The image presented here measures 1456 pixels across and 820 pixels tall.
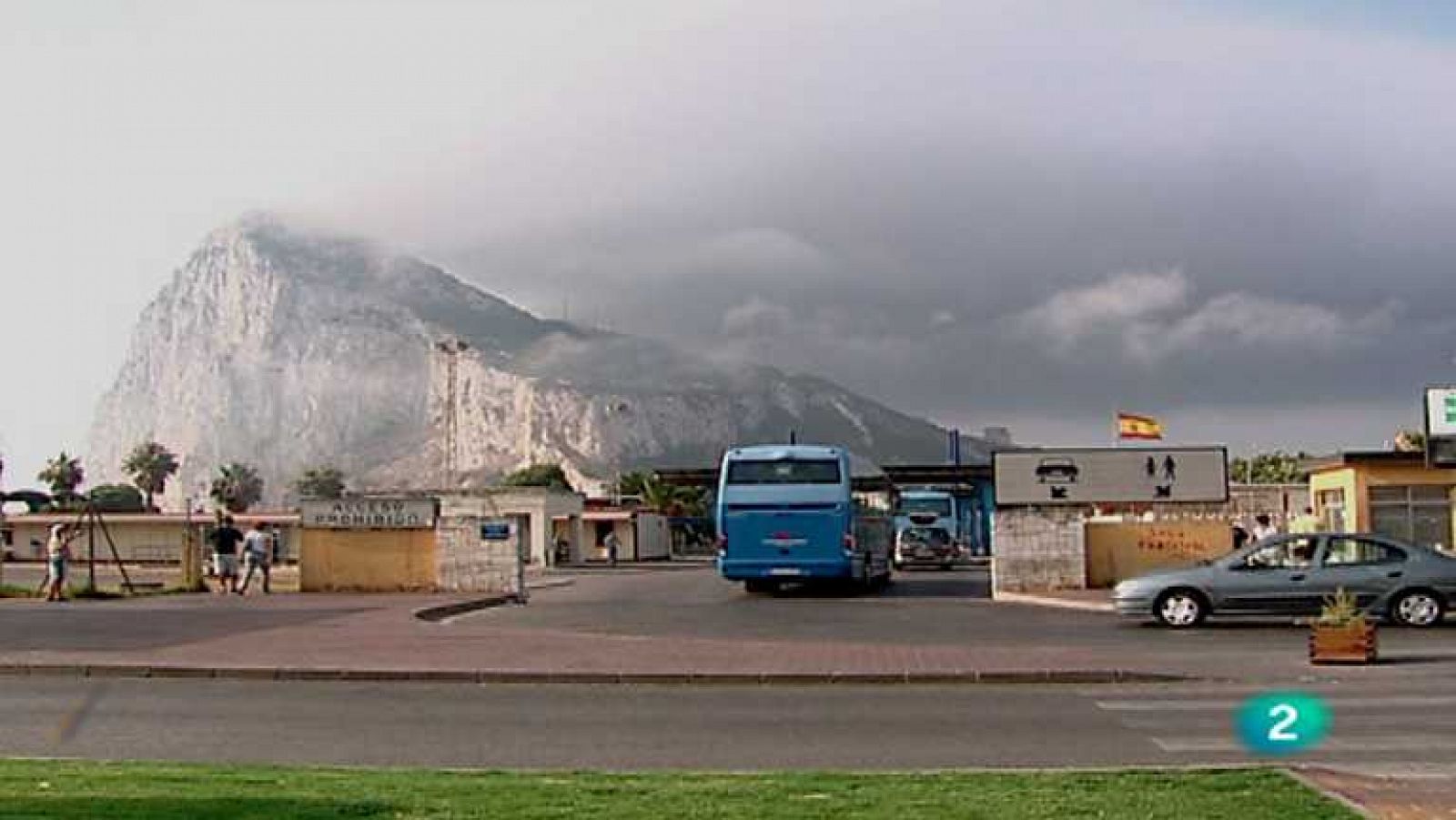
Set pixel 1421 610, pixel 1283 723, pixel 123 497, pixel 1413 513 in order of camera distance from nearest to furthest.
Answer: pixel 1283 723, pixel 1421 610, pixel 1413 513, pixel 123 497

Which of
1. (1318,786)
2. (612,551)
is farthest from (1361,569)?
(612,551)

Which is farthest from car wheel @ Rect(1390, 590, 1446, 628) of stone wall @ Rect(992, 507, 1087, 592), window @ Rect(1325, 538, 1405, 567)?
stone wall @ Rect(992, 507, 1087, 592)

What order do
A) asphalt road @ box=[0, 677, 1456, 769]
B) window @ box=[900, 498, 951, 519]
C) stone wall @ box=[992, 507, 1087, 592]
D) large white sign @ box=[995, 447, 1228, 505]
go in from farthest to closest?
window @ box=[900, 498, 951, 519], large white sign @ box=[995, 447, 1228, 505], stone wall @ box=[992, 507, 1087, 592], asphalt road @ box=[0, 677, 1456, 769]

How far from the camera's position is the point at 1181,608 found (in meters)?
26.5

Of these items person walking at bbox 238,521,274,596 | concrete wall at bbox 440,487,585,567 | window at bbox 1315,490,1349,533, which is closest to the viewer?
person walking at bbox 238,521,274,596

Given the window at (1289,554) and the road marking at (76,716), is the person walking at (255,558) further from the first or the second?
the window at (1289,554)

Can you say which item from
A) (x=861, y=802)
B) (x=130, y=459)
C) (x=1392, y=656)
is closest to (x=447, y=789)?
(x=861, y=802)

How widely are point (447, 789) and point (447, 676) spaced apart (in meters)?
9.23

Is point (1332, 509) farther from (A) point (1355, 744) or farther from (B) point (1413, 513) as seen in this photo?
(A) point (1355, 744)

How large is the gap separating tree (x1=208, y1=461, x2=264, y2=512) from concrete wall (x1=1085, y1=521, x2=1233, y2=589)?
276ft

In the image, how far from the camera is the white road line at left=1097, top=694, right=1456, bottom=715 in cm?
1611

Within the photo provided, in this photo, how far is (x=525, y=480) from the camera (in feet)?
543

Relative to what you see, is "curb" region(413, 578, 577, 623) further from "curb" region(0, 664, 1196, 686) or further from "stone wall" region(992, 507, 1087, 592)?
"stone wall" region(992, 507, 1087, 592)

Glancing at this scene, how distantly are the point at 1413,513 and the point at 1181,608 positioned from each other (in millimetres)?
15138
